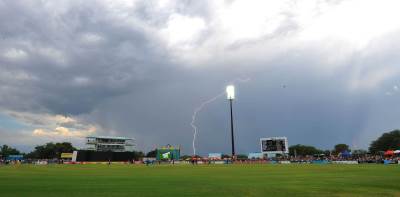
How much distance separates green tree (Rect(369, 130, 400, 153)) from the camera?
6594 inches

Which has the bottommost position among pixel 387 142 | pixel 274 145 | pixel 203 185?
pixel 203 185

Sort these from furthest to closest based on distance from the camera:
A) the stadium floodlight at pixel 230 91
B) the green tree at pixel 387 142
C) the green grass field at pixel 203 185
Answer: the green tree at pixel 387 142
the stadium floodlight at pixel 230 91
the green grass field at pixel 203 185

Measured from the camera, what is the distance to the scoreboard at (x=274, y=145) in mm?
138512

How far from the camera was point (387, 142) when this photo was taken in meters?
178

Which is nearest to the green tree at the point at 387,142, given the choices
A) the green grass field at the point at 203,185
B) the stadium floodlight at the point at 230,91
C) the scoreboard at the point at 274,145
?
the scoreboard at the point at 274,145

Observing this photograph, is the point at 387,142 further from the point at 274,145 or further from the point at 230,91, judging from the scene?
the point at 230,91

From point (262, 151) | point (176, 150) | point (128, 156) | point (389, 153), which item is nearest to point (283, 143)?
point (262, 151)

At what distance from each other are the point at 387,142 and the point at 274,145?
6840 centimetres

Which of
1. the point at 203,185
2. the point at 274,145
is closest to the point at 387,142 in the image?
the point at 274,145

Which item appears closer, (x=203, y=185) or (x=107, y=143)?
(x=203, y=185)

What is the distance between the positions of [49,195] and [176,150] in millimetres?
154861

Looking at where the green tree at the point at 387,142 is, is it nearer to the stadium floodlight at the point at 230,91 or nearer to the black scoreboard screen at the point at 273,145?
the black scoreboard screen at the point at 273,145

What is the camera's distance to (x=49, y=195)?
18.8m

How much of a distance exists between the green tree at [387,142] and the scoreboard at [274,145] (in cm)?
5494
